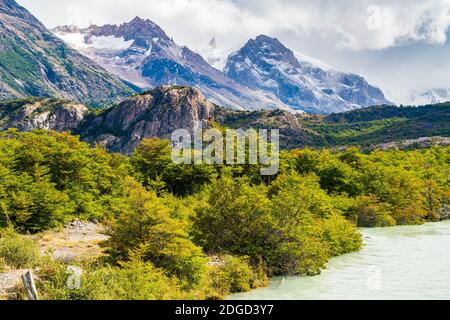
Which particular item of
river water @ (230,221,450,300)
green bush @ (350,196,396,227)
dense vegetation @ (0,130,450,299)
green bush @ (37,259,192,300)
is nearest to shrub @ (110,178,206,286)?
dense vegetation @ (0,130,450,299)

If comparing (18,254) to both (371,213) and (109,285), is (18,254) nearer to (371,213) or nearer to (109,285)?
(109,285)

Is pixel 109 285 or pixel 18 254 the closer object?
pixel 109 285

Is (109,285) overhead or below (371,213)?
below

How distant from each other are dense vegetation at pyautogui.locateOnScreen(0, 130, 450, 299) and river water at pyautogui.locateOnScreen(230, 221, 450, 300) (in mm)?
1226

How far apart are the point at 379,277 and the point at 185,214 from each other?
15.1 m

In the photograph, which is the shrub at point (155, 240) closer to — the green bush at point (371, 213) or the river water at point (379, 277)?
the river water at point (379, 277)

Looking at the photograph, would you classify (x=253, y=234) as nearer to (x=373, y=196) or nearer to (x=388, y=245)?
(x=388, y=245)

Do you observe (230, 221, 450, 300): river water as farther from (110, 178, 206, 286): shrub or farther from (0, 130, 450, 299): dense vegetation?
(110, 178, 206, 286): shrub

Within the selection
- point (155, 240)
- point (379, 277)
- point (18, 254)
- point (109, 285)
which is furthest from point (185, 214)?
point (109, 285)

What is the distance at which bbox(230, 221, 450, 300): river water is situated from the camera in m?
21.3

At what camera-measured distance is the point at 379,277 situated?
24.9 m

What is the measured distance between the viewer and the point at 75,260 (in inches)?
945
